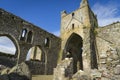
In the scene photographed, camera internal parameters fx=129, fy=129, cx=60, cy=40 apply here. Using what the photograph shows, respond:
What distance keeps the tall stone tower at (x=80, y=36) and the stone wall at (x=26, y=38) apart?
1.95 m

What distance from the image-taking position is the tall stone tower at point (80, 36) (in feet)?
53.8

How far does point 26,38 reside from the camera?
15008 mm

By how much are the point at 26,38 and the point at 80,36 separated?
7.61m

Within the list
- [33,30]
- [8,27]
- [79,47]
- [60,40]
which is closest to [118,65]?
[8,27]

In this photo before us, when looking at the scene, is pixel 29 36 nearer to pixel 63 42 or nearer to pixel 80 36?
pixel 63 42

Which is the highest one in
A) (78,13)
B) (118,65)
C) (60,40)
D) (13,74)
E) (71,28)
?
(78,13)

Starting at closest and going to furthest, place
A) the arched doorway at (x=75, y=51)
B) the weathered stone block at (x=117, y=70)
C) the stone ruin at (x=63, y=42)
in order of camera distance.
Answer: the weathered stone block at (x=117, y=70), the stone ruin at (x=63, y=42), the arched doorway at (x=75, y=51)

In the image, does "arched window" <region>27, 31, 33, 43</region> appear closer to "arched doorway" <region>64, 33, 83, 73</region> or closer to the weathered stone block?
"arched doorway" <region>64, 33, 83, 73</region>

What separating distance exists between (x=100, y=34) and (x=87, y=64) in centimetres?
460

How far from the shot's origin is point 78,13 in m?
20.3

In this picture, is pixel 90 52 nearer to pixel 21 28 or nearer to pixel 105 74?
pixel 21 28

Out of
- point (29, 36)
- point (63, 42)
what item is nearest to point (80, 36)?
point (63, 42)

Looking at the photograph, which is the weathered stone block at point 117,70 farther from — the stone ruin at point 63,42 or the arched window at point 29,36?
the arched window at point 29,36

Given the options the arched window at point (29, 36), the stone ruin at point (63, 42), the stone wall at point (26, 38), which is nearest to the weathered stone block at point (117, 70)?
the stone ruin at point (63, 42)
